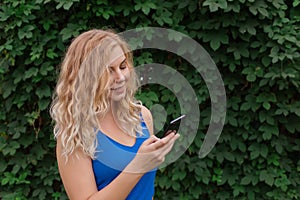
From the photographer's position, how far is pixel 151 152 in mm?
1426

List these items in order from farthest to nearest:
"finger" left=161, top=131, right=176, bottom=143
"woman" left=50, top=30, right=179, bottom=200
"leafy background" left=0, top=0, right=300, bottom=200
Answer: "leafy background" left=0, top=0, right=300, bottom=200 → "woman" left=50, top=30, right=179, bottom=200 → "finger" left=161, top=131, right=176, bottom=143

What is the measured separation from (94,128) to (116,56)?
0.81 ft

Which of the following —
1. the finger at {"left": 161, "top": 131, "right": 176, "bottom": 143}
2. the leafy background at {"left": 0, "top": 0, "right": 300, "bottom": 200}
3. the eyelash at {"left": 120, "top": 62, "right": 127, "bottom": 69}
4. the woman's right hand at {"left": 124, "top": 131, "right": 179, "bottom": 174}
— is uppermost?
the eyelash at {"left": 120, "top": 62, "right": 127, "bottom": 69}

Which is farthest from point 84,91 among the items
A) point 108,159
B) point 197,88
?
point 197,88

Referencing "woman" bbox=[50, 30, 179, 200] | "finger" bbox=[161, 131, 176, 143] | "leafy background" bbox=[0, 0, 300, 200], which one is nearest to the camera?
"finger" bbox=[161, 131, 176, 143]

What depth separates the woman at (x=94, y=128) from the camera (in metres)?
1.51

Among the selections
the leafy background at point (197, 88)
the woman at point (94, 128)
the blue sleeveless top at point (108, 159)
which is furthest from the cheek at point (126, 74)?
the leafy background at point (197, 88)

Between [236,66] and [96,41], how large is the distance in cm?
187

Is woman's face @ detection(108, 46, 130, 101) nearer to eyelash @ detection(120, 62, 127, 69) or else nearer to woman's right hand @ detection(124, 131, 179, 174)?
eyelash @ detection(120, 62, 127, 69)

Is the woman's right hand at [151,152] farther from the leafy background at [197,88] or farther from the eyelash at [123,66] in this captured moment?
the leafy background at [197,88]

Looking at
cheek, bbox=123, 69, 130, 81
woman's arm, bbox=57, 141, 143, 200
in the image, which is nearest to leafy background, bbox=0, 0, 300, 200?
cheek, bbox=123, 69, 130, 81

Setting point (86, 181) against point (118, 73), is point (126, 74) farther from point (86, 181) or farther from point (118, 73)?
point (86, 181)

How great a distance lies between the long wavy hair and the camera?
60.5 inches

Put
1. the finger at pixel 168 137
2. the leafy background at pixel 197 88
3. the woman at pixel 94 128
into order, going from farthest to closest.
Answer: the leafy background at pixel 197 88
the woman at pixel 94 128
the finger at pixel 168 137
